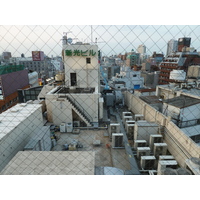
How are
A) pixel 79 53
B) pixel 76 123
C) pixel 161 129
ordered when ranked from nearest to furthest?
pixel 161 129
pixel 76 123
pixel 79 53

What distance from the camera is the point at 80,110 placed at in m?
3.70

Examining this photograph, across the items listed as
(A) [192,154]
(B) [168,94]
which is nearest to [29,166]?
(A) [192,154]

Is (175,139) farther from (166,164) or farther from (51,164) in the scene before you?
(51,164)

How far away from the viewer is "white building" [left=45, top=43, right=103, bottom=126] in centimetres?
357

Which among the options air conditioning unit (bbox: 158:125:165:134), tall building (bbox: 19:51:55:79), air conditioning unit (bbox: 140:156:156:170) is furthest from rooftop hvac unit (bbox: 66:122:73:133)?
tall building (bbox: 19:51:55:79)

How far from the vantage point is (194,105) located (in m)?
3.33

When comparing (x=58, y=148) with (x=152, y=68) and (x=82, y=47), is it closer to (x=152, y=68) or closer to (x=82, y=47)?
(x=82, y=47)

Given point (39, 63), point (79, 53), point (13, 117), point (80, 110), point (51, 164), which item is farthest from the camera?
point (39, 63)

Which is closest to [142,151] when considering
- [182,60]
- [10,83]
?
[10,83]

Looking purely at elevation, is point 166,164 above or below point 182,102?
below

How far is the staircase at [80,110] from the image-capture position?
3.57m

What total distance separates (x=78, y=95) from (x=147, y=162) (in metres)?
2.11

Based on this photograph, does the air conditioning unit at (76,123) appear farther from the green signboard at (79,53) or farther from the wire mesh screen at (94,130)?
the green signboard at (79,53)

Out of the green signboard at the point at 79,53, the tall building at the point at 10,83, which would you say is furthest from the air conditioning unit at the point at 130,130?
the tall building at the point at 10,83
